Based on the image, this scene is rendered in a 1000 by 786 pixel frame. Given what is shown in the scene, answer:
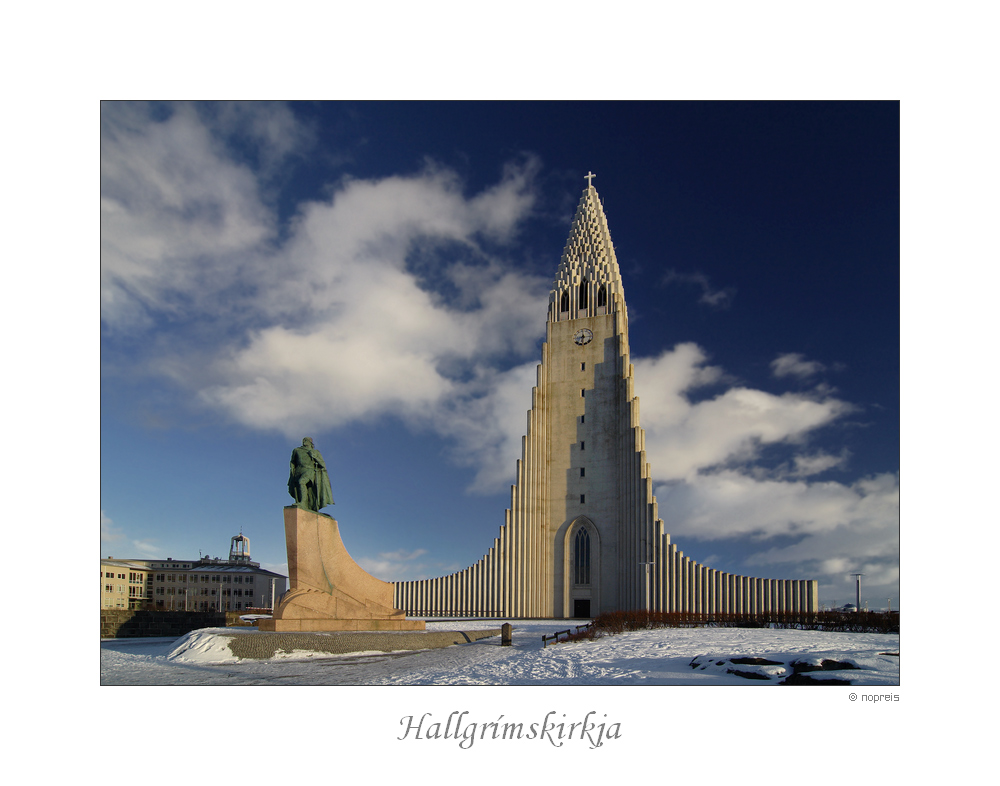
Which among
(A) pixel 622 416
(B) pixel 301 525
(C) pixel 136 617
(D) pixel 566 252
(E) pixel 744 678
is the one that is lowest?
(C) pixel 136 617

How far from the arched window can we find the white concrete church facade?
0.20ft

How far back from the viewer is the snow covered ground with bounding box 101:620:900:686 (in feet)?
45.3

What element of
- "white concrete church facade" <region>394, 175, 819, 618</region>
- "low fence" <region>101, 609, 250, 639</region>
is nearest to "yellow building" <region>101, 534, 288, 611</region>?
"white concrete church facade" <region>394, 175, 819, 618</region>

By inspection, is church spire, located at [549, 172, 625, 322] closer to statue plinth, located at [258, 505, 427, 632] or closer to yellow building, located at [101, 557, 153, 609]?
statue plinth, located at [258, 505, 427, 632]

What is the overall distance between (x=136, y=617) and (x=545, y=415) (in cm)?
2559

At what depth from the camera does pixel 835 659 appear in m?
13.8

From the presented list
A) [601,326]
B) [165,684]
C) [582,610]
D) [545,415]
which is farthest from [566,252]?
[165,684]

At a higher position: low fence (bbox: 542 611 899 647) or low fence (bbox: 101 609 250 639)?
low fence (bbox: 542 611 899 647)

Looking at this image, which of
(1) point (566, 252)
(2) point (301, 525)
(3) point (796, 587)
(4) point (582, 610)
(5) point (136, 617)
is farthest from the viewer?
(1) point (566, 252)

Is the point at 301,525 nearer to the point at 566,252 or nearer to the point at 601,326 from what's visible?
the point at 601,326

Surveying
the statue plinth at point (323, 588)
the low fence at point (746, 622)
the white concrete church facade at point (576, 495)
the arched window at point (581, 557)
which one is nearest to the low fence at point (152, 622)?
the statue plinth at point (323, 588)

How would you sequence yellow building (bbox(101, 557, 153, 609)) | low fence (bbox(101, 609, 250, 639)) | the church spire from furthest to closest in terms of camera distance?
yellow building (bbox(101, 557, 153, 609)) < the church spire < low fence (bbox(101, 609, 250, 639))

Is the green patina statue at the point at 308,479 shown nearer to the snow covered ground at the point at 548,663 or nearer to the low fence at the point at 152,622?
the snow covered ground at the point at 548,663

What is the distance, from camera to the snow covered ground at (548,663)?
1381 cm
